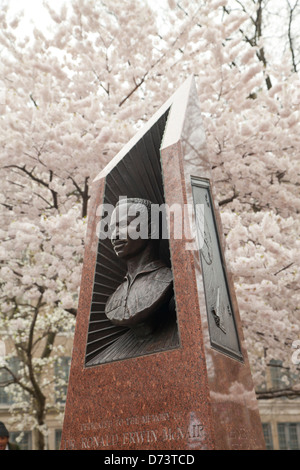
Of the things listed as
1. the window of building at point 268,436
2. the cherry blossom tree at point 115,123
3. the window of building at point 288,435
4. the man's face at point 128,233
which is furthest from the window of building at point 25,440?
the man's face at point 128,233

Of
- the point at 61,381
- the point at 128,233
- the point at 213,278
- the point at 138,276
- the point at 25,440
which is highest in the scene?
the point at 25,440

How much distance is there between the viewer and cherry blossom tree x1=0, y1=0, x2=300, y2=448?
27.4ft

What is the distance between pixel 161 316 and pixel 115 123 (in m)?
4.67

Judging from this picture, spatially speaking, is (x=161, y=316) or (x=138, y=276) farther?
(x=138, y=276)

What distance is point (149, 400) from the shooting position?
3.83 m

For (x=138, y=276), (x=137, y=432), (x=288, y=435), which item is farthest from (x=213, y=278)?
(x=288, y=435)

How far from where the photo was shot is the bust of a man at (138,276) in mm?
4309

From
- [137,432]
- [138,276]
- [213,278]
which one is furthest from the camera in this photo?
[138,276]

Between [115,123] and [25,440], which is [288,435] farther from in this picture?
[115,123]

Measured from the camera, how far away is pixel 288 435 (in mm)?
24484

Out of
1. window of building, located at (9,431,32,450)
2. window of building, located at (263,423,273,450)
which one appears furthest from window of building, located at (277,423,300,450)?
window of building, located at (9,431,32,450)
